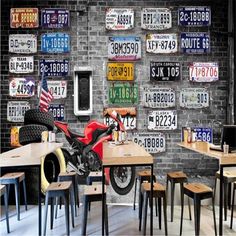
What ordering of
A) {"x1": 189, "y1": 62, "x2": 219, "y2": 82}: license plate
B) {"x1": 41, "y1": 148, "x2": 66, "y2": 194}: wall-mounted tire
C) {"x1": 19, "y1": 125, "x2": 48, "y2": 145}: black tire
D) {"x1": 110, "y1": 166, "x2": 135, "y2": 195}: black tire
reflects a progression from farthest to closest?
{"x1": 189, "y1": 62, "x2": 219, "y2": 82}: license plate < {"x1": 110, "y1": 166, "x2": 135, "y2": 195}: black tire < {"x1": 41, "y1": 148, "x2": 66, "y2": 194}: wall-mounted tire < {"x1": 19, "y1": 125, "x2": 48, "y2": 145}: black tire

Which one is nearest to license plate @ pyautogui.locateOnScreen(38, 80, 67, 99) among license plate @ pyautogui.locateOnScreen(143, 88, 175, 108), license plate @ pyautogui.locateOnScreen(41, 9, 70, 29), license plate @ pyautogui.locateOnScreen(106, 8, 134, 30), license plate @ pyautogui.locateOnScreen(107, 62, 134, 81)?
license plate @ pyautogui.locateOnScreen(107, 62, 134, 81)

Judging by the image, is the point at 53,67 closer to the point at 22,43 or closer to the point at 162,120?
the point at 22,43

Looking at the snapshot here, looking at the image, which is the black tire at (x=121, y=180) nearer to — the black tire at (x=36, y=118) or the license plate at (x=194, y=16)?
the black tire at (x=36, y=118)

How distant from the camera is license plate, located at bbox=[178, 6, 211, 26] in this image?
6.84m

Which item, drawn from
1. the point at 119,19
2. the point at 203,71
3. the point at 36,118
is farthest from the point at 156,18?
the point at 36,118

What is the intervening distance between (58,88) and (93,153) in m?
1.43

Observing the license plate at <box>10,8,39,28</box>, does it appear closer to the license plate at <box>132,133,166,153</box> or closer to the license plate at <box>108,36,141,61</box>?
the license plate at <box>108,36,141,61</box>

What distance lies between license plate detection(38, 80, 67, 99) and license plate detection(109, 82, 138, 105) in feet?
2.85

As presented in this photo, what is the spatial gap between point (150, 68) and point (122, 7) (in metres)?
1.27

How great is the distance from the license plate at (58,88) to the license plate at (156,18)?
74.3 inches

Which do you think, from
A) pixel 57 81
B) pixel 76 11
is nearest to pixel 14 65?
pixel 57 81

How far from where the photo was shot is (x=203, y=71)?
6898mm

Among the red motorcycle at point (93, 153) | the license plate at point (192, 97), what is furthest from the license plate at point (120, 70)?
the license plate at point (192, 97)

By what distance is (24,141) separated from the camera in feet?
17.5
